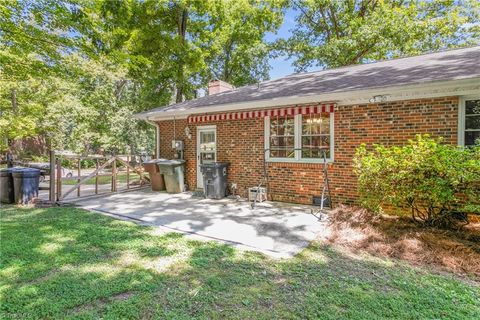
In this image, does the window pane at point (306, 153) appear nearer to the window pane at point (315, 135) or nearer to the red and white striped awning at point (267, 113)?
the window pane at point (315, 135)

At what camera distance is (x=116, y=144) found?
20297 millimetres

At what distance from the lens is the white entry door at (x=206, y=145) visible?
10180 mm

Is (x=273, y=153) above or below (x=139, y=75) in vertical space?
below

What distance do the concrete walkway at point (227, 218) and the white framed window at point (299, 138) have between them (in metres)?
1.56

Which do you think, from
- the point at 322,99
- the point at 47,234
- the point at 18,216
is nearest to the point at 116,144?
the point at 18,216

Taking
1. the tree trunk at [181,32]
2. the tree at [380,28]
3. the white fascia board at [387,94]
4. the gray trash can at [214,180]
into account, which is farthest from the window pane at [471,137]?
the tree trunk at [181,32]

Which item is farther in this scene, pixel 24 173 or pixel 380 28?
pixel 380 28

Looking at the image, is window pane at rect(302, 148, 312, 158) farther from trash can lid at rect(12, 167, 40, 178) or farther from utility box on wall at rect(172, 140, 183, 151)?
trash can lid at rect(12, 167, 40, 178)

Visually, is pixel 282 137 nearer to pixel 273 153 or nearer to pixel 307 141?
pixel 273 153

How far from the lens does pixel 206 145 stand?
34.2 ft

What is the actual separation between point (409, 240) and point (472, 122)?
3411 millimetres

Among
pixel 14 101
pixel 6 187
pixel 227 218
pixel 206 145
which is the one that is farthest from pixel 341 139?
pixel 14 101

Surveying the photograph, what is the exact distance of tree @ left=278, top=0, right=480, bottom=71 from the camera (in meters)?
18.1

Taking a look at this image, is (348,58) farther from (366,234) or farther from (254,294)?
(254,294)
